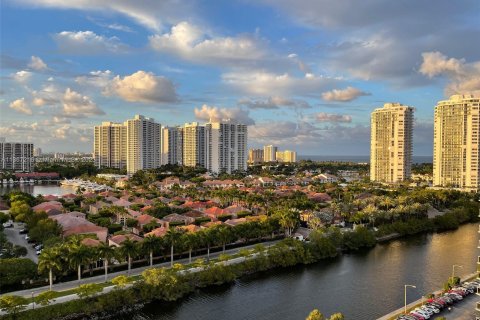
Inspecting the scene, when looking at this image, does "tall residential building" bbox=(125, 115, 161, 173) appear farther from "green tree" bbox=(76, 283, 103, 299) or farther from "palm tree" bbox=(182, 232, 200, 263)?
"green tree" bbox=(76, 283, 103, 299)

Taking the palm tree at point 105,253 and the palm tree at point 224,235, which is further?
the palm tree at point 224,235

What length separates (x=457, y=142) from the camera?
68375mm

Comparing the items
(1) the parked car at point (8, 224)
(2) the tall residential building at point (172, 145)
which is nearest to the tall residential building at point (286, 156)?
(2) the tall residential building at point (172, 145)

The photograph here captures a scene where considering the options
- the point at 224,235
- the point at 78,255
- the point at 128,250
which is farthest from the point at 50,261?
the point at 224,235

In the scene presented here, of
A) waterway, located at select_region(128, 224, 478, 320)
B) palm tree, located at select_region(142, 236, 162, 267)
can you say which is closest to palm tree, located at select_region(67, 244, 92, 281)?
palm tree, located at select_region(142, 236, 162, 267)

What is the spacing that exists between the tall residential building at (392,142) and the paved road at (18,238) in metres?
63.6

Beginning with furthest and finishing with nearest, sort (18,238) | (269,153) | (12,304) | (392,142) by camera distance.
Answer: (269,153) < (392,142) < (18,238) < (12,304)

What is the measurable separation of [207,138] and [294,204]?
211ft

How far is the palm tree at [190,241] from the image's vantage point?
24406 millimetres

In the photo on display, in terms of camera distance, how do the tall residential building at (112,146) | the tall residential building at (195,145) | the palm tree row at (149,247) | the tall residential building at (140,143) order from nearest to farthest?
the palm tree row at (149,247) < the tall residential building at (140,143) < the tall residential building at (195,145) < the tall residential building at (112,146)

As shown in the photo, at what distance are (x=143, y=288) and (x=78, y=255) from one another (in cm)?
366

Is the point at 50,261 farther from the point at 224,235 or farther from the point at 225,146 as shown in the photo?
the point at 225,146

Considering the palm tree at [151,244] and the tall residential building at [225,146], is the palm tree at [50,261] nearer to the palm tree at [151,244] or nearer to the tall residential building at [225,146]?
the palm tree at [151,244]

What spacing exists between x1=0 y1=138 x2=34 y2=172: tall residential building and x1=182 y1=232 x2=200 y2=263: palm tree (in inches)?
3505
